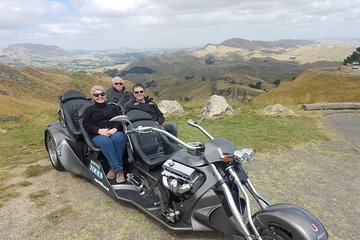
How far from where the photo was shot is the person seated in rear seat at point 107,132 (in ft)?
20.4

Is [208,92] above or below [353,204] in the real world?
below

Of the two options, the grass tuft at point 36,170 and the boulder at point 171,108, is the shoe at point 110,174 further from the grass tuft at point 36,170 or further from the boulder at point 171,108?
the boulder at point 171,108

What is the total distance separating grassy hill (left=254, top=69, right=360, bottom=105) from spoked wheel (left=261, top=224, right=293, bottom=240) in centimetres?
1640

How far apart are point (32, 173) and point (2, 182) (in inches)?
26.1

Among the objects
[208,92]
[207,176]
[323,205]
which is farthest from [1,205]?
[208,92]

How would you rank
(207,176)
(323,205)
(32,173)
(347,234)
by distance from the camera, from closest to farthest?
(207,176)
(347,234)
(323,205)
(32,173)

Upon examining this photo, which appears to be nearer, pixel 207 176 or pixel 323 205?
pixel 207 176

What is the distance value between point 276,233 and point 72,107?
5.62 metres

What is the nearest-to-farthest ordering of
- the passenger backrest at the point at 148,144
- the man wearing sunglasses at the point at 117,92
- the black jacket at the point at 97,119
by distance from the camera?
1. the passenger backrest at the point at 148,144
2. the black jacket at the point at 97,119
3. the man wearing sunglasses at the point at 117,92

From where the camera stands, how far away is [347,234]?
5.18m

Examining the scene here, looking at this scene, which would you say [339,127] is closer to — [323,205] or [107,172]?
[323,205]

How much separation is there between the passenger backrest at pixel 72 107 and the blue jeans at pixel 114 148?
54.2 inches

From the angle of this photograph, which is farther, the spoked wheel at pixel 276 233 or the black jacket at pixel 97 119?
the black jacket at pixel 97 119

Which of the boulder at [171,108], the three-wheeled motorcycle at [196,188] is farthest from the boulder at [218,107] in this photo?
the three-wheeled motorcycle at [196,188]
